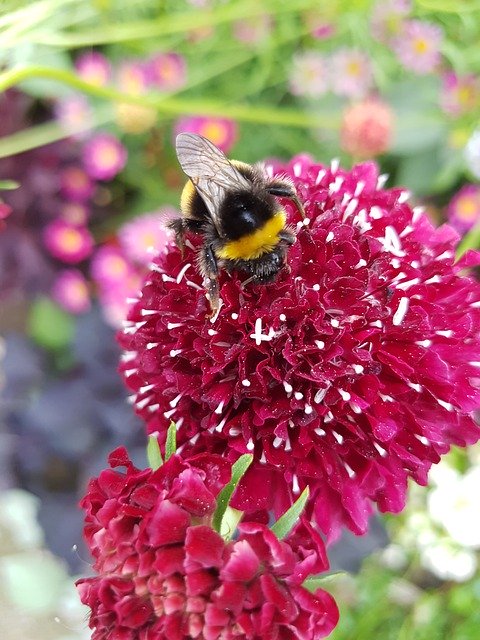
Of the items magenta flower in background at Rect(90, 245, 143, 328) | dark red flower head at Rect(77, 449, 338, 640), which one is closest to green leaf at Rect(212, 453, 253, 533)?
dark red flower head at Rect(77, 449, 338, 640)

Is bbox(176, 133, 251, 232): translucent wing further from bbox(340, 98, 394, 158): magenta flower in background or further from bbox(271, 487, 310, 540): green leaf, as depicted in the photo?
bbox(340, 98, 394, 158): magenta flower in background

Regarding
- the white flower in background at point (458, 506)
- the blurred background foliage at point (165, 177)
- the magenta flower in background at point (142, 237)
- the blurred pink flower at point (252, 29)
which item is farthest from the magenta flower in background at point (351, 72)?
the white flower in background at point (458, 506)

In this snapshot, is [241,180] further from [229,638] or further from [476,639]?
[476,639]

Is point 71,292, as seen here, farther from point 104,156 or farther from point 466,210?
point 466,210

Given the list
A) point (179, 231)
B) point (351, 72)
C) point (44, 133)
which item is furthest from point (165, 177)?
point (179, 231)

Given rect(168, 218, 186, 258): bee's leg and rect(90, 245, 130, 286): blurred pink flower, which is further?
rect(90, 245, 130, 286): blurred pink flower

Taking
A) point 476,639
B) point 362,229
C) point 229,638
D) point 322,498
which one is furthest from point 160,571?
point 476,639
